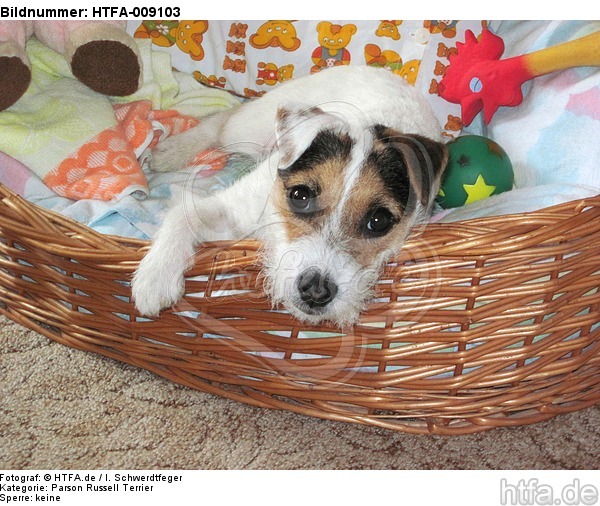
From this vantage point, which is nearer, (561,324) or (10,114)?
(561,324)

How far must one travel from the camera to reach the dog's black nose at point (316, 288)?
1.97m

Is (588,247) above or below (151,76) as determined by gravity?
above

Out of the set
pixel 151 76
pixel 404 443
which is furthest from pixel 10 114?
pixel 404 443

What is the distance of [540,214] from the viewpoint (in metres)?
1.95

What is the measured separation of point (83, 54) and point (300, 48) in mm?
905

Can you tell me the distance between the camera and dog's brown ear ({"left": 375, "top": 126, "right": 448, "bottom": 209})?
2107 mm

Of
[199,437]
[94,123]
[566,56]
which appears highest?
[566,56]

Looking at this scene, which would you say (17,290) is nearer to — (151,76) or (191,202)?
(191,202)

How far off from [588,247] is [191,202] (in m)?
1.21

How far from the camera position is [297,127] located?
2.19 m

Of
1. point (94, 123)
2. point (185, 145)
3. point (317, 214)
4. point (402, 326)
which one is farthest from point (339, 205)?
point (94, 123)

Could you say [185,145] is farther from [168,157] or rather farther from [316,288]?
[316,288]

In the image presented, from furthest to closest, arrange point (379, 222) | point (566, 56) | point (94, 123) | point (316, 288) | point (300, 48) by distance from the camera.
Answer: point (300, 48)
point (94, 123)
point (566, 56)
point (379, 222)
point (316, 288)

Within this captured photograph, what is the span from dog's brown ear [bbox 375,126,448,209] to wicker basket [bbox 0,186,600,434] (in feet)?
0.62
